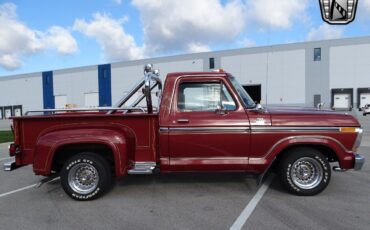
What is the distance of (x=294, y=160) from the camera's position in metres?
5.76

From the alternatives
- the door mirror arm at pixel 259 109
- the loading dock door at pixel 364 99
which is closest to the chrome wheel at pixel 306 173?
the door mirror arm at pixel 259 109

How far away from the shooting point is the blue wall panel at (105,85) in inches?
2334

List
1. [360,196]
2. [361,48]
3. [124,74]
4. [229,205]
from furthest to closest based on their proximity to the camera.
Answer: [124,74]
[361,48]
[360,196]
[229,205]

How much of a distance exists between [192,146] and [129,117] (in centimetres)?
112

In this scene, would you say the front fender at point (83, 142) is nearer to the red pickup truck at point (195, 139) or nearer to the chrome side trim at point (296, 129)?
the red pickup truck at point (195, 139)

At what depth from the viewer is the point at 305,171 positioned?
231 inches

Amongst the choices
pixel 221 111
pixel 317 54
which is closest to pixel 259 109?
pixel 221 111

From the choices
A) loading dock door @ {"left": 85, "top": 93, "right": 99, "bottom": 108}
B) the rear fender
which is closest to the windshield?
the rear fender

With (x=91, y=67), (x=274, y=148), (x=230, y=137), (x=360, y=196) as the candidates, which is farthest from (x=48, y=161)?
(x=91, y=67)

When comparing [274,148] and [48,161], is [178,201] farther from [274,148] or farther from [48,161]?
[48,161]

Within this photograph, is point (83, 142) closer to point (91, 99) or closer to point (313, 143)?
point (313, 143)

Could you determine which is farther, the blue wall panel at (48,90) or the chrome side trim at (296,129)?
the blue wall panel at (48,90)

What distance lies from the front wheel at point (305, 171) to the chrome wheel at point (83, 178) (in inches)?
120

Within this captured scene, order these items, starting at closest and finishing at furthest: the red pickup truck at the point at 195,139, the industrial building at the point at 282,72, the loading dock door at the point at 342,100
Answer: the red pickup truck at the point at 195,139
the loading dock door at the point at 342,100
the industrial building at the point at 282,72
